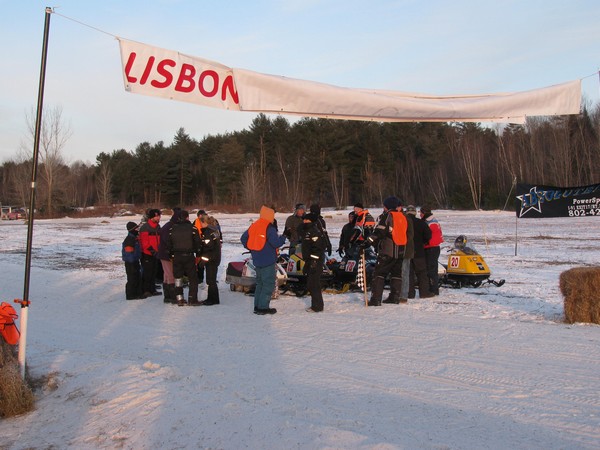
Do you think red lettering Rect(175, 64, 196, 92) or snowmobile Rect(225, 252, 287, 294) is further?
snowmobile Rect(225, 252, 287, 294)

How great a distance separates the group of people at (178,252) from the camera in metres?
11.0

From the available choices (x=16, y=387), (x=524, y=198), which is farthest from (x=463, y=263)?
(x=16, y=387)

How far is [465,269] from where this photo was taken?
12.3 metres

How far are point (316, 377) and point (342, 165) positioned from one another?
75.1 meters

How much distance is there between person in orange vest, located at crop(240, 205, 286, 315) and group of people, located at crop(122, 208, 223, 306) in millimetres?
1409

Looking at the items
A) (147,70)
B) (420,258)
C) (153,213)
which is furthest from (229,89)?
(153,213)

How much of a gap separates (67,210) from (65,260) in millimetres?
47326

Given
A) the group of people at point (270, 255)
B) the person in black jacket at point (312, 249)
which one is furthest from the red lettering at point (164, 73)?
the person in black jacket at point (312, 249)

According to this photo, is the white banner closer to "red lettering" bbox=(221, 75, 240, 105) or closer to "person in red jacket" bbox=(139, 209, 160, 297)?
"red lettering" bbox=(221, 75, 240, 105)

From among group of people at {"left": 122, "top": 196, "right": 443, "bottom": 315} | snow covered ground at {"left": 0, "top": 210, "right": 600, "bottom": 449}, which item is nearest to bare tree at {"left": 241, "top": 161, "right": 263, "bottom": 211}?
group of people at {"left": 122, "top": 196, "right": 443, "bottom": 315}

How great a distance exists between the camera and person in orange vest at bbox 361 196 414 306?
10.3 meters

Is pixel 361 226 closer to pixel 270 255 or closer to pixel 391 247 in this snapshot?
pixel 391 247

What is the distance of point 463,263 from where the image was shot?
40.4ft

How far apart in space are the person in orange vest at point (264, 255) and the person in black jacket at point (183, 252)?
1426 mm
